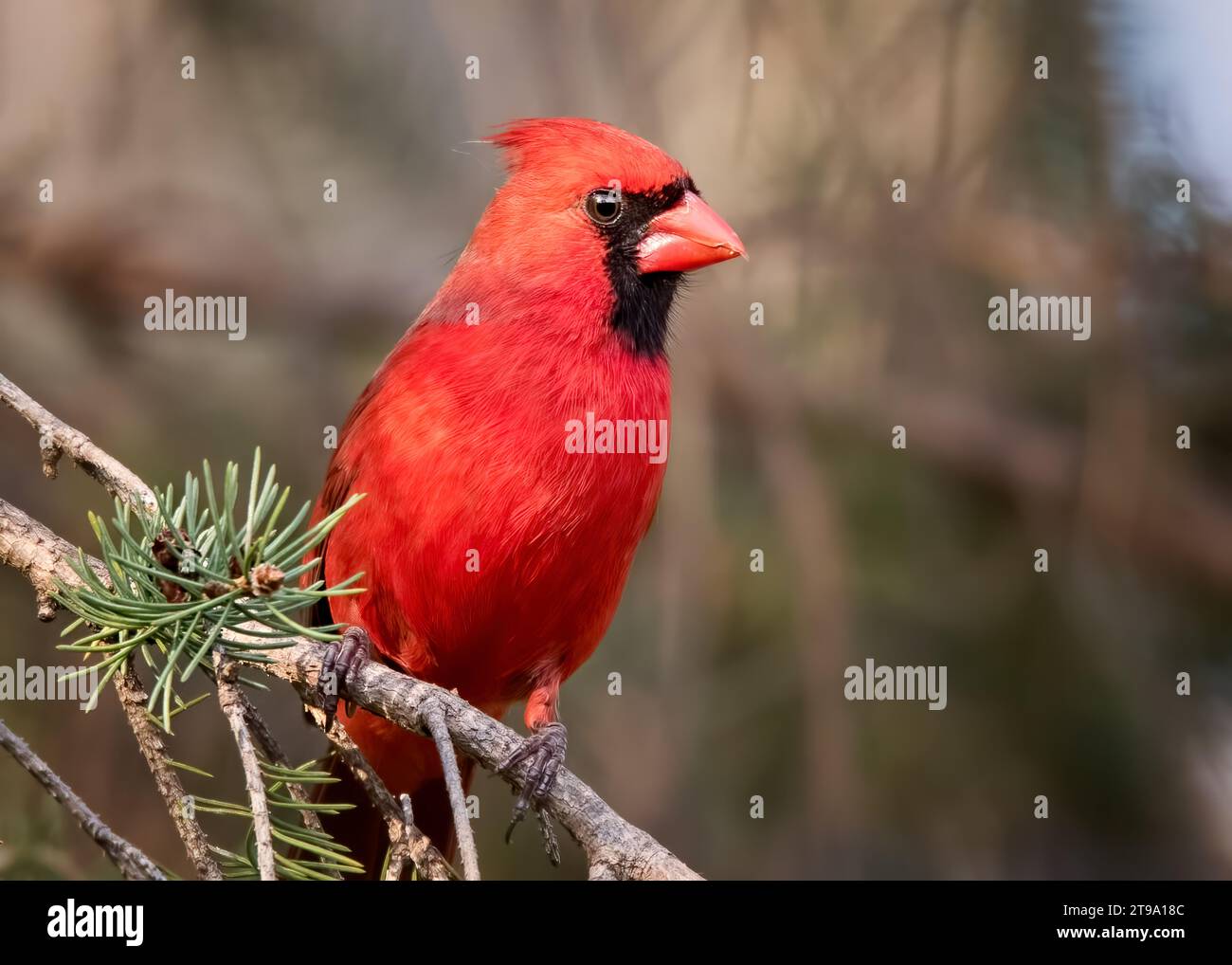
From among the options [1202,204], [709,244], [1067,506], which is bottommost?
[1067,506]

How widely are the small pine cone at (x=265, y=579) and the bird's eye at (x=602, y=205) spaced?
4.13ft

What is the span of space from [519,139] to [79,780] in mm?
1754

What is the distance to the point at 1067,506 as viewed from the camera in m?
3.22

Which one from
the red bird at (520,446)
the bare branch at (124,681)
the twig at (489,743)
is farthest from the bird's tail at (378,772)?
the bare branch at (124,681)

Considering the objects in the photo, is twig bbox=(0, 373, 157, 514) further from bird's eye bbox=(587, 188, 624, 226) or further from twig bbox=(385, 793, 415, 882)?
bird's eye bbox=(587, 188, 624, 226)

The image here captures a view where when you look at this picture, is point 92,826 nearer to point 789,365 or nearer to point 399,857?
point 399,857

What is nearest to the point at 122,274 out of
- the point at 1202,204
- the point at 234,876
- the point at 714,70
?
the point at 714,70

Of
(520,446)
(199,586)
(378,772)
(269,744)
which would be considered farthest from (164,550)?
(378,772)

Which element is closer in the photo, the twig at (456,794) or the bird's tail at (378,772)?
the twig at (456,794)

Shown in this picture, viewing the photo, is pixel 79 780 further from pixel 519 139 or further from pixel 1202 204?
pixel 1202 204

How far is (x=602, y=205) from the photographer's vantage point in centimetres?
240

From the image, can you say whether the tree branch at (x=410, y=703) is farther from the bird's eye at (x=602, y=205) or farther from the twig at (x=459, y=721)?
the bird's eye at (x=602, y=205)

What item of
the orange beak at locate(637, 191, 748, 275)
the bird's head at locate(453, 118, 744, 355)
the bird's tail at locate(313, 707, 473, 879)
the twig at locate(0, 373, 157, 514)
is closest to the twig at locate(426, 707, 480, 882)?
the twig at locate(0, 373, 157, 514)

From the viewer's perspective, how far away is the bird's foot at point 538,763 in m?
1.73
